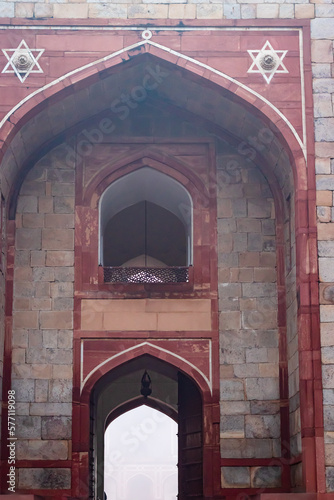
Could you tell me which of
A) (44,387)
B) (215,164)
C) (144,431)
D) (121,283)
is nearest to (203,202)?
(215,164)

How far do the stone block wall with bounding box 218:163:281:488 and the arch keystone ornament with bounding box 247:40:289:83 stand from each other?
122 cm

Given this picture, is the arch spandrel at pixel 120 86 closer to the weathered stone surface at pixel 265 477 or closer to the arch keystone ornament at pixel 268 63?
the arch keystone ornament at pixel 268 63

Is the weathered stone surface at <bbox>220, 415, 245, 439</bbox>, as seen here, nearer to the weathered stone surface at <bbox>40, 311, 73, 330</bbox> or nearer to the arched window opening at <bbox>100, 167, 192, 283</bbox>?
the arched window opening at <bbox>100, 167, 192, 283</bbox>

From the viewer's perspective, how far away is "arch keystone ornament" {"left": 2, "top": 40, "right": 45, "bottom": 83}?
10227 mm

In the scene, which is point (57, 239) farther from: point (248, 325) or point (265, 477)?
point (265, 477)

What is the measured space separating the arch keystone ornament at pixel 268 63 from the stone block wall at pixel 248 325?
122cm

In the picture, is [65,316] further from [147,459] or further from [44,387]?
[147,459]

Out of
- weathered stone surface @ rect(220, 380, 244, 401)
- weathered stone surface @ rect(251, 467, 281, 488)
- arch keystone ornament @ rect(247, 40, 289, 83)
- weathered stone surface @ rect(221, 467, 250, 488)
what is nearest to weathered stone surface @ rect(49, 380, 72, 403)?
weathered stone surface @ rect(220, 380, 244, 401)

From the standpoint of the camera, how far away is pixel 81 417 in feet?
33.3

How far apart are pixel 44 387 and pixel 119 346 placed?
89 cm

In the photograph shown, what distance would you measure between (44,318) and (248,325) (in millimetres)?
2169

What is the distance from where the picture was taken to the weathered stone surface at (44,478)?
9.93m

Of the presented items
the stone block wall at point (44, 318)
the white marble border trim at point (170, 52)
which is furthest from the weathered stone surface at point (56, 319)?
the white marble border trim at point (170, 52)

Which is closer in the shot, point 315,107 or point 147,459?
point 315,107
